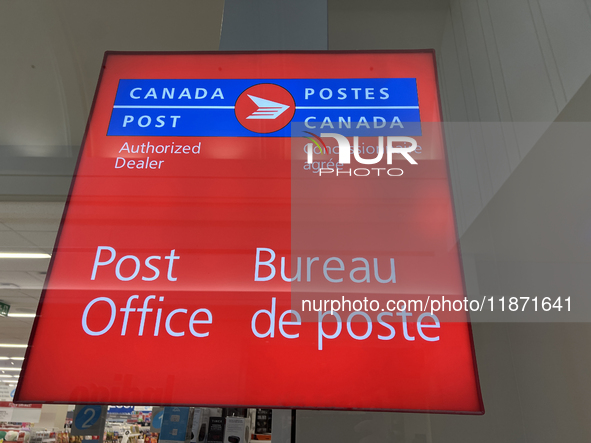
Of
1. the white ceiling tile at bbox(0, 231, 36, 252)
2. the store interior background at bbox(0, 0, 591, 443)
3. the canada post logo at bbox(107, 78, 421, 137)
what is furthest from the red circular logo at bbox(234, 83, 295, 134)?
the white ceiling tile at bbox(0, 231, 36, 252)

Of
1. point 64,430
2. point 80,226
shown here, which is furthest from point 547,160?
point 64,430

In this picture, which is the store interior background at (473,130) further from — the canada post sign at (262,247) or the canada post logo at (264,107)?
the canada post logo at (264,107)

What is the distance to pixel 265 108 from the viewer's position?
4.02 feet

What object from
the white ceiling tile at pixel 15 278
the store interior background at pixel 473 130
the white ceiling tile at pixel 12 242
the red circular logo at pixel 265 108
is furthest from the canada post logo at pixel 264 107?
the white ceiling tile at pixel 12 242

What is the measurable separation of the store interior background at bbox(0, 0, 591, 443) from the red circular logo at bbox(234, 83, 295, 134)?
491mm

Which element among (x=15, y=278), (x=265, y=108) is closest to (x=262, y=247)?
(x=265, y=108)

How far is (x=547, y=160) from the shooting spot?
1456 mm

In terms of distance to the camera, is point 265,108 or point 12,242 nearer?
point 265,108

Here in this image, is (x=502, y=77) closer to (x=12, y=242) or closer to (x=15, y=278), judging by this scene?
(x=15, y=278)

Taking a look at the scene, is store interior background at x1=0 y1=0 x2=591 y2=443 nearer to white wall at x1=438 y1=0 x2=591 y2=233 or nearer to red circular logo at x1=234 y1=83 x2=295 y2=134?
white wall at x1=438 y1=0 x2=591 y2=233

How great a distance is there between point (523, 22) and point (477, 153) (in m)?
0.57

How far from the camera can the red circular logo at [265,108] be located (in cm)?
120

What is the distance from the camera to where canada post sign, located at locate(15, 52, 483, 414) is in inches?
34.3

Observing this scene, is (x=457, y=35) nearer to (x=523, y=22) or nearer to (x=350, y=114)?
(x=523, y=22)
